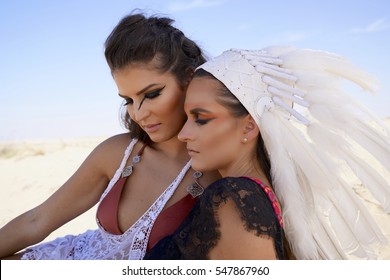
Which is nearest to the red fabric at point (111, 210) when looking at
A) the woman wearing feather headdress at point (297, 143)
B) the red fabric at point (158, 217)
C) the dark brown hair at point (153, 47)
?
the red fabric at point (158, 217)

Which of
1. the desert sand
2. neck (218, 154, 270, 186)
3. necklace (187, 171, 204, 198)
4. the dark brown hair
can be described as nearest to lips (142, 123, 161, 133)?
the dark brown hair

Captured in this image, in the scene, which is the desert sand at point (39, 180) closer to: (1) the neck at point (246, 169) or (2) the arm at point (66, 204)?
(1) the neck at point (246, 169)

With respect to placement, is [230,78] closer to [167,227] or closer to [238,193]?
[238,193]

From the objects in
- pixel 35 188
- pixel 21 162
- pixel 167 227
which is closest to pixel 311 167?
pixel 167 227

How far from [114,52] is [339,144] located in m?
1.45

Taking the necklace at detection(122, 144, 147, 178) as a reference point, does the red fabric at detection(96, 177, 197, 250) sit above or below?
below

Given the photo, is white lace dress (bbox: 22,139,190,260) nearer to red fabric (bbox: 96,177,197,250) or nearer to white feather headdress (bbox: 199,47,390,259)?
red fabric (bbox: 96,177,197,250)

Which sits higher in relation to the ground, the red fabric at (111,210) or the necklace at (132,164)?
the necklace at (132,164)

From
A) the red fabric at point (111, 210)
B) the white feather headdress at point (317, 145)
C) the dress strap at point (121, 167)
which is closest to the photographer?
the white feather headdress at point (317, 145)

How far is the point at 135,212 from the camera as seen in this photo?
3.08 metres

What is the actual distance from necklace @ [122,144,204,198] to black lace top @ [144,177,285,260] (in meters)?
0.66

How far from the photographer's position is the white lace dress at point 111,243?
2.92 meters

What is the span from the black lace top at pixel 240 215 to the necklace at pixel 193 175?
66 centimetres

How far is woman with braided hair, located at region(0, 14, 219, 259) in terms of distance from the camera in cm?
295
